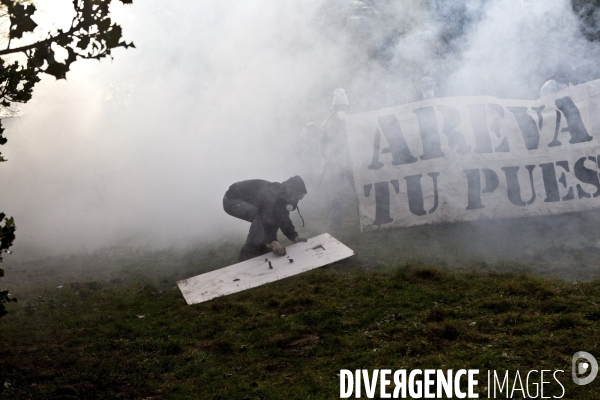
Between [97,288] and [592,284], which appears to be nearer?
[592,284]

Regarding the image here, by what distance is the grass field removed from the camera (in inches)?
167

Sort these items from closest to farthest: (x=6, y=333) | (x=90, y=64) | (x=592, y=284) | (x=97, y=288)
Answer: (x=592, y=284), (x=6, y=333), (x=97, y=288), (x=90, y=64)

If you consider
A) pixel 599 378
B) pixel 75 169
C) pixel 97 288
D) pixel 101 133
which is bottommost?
pixel 599 378

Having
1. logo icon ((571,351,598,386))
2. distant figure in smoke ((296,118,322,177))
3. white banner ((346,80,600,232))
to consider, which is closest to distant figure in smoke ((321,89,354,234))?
white banner ((346,80,600,232))

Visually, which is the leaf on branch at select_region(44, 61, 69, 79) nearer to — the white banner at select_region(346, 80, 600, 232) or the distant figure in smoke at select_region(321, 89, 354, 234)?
the white banner at select_region(346, 80, 600, 232)

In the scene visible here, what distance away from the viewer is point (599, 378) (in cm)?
368

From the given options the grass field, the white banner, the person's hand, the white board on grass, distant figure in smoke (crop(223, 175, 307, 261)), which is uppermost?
the white banner

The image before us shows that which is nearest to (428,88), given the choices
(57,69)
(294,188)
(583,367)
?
(294,188)

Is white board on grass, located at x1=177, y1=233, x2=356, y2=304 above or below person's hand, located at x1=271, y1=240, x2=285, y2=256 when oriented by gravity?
below

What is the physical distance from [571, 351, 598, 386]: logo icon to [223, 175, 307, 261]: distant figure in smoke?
4.31 m

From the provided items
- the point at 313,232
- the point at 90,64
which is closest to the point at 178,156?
the point at 90,64

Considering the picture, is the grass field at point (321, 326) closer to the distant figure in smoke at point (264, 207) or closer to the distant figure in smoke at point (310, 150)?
the distant figure in smoke at point (264, 207)

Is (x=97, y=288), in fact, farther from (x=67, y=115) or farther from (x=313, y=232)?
(x=67, y=115)

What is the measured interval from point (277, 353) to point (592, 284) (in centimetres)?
291
